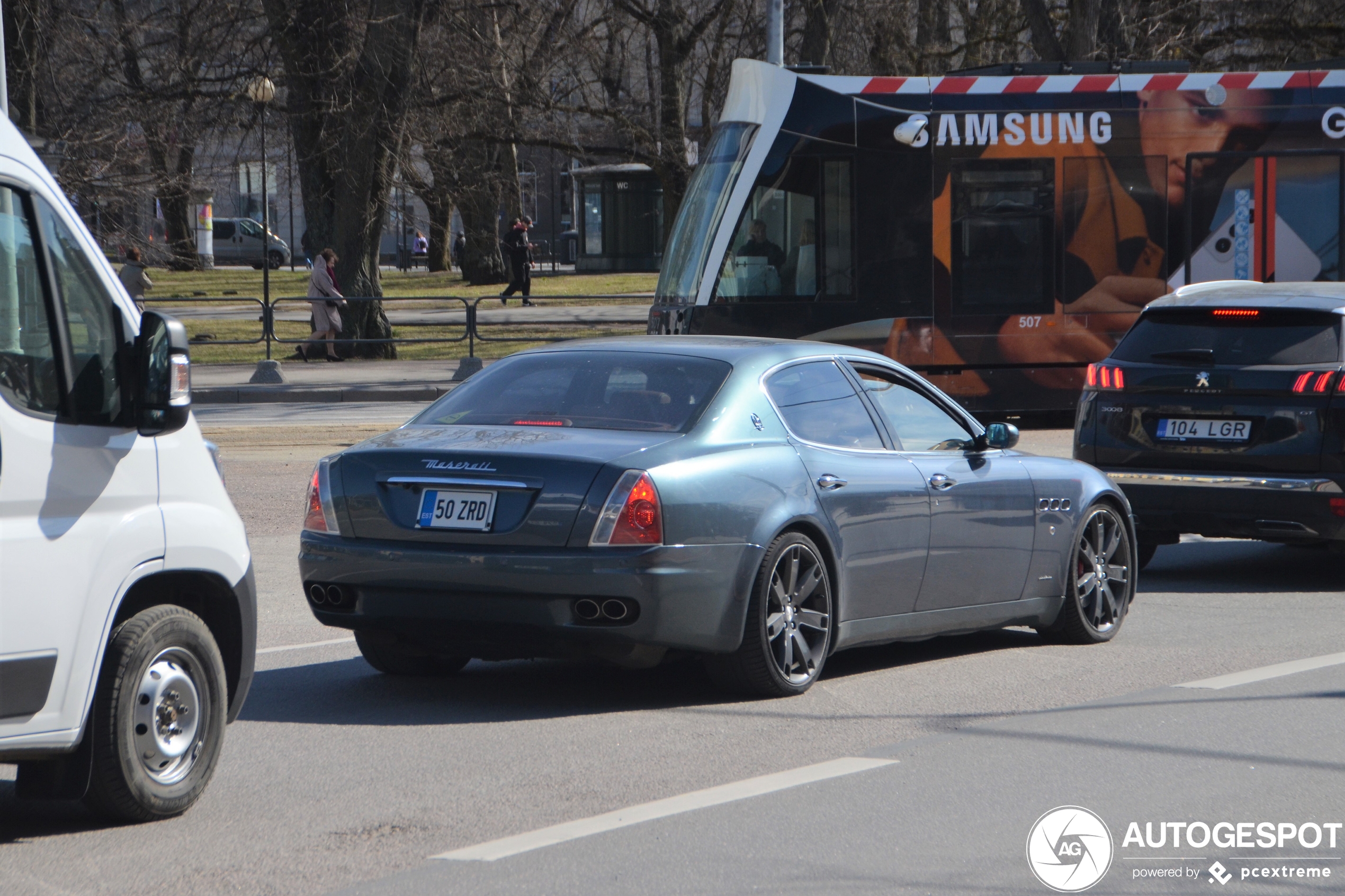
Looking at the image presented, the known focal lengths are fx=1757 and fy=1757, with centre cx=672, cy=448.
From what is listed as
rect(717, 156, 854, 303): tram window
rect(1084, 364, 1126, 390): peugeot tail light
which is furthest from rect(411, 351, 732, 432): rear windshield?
rect(717, 156, 854, 303): tram window

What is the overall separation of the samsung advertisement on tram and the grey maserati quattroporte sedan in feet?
33.6

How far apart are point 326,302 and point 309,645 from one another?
698 inches

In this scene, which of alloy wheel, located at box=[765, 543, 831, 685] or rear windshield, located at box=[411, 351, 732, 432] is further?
rear windshield, located at box=[411, 351, 732, 432]

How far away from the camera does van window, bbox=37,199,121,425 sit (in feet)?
15.5

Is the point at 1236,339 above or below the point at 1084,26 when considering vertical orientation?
below

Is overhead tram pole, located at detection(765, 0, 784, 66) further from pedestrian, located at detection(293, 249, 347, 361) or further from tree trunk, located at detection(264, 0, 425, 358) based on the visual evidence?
pedestrian, located at detection(293, 249, 347, 361)

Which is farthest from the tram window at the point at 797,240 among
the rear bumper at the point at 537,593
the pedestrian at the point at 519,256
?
the pedestrian at the point at 519,256

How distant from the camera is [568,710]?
6652mm

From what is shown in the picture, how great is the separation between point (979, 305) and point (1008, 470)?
35.5 ft

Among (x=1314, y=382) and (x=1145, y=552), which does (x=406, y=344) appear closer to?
(x=1145, y=552)

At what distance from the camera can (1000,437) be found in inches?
307

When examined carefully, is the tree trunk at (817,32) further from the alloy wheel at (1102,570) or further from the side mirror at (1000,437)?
the side mirror at (1000,437)

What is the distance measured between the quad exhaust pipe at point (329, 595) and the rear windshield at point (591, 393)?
80cm

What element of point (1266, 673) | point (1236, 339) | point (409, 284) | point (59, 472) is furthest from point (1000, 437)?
point (409, 284)
